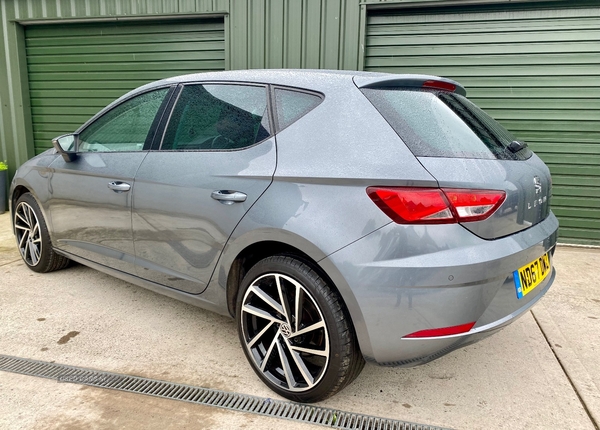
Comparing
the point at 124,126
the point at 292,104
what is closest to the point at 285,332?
the point at 292,104

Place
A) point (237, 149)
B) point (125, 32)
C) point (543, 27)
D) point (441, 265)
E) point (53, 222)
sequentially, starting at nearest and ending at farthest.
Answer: point (441, 265) → point (237, 149) → point (53, 222) → point (543, 27) → point (125, 32)

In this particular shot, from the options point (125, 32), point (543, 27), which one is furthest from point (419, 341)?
point (125, 32)

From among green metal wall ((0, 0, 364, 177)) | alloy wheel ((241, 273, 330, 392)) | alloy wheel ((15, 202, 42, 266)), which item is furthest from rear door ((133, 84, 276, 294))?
green metal wall ((0, 0, 364, 177))

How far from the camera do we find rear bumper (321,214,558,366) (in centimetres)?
186

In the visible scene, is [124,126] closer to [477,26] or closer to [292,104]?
[292,104]

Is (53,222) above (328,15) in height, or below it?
below

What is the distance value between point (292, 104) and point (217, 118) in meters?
0.52

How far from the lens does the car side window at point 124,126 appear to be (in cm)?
303

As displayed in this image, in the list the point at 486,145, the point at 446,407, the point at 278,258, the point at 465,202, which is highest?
the point at 486,145

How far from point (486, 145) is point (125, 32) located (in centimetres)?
580

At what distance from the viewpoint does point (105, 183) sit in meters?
3.11

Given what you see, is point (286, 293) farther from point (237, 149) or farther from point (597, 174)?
point (597, 174)

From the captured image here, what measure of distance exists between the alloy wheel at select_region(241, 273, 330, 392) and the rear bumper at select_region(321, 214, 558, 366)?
242mm

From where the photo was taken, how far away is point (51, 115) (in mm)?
7035
